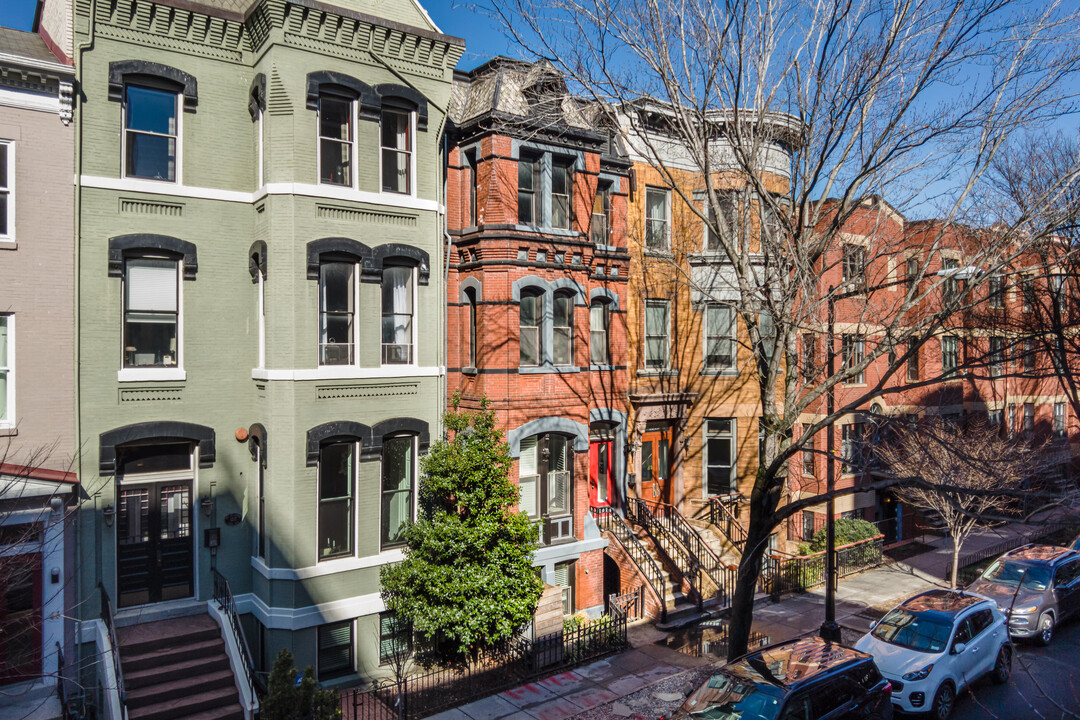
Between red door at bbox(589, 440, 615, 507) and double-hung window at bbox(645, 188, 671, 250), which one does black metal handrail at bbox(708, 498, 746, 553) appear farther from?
double-hung window at bbox(645, 188, 671, 250)

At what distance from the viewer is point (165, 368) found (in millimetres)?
14383

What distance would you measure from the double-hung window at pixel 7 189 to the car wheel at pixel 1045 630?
23.0m

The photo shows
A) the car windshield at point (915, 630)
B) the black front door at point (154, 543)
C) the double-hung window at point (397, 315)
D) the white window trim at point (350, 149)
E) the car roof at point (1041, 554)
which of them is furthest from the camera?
the car roof at point (1041, 554)

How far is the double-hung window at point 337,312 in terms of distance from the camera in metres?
15.1

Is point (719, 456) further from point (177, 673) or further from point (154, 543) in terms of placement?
point (177, 673)

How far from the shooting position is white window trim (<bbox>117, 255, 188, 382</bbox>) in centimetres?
1397

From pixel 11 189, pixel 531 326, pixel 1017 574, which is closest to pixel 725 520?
pixel 1017 574

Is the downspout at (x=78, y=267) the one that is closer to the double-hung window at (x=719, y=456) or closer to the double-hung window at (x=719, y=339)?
the double-hung window at (x=719, y=456)

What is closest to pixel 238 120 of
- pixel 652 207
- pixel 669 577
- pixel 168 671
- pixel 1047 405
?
pixel 168 671

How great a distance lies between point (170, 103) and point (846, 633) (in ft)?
61.9

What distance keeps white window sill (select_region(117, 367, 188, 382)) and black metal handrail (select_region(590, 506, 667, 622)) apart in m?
10.4

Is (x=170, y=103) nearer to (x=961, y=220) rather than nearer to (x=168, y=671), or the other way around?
(x=168, y=671)

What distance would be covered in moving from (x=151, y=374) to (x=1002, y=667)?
1788cm

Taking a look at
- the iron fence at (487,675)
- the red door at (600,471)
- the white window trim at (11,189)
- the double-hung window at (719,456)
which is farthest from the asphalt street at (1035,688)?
the white window trim at (11,189)
